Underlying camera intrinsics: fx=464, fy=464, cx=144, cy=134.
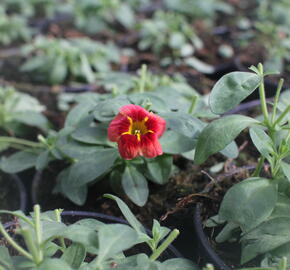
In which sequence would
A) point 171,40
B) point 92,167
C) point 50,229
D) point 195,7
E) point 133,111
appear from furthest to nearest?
point 195,7 < point 171,40 < point 92,167 < point 133,111 < point 50,229

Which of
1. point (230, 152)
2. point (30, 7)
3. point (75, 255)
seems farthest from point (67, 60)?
point (75, 255)

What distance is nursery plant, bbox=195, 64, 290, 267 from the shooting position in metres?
0.95

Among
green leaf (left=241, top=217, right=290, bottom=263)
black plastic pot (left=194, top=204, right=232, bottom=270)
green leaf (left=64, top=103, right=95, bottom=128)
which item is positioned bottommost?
black plastic pot (left=194, top=204, right=232, bottom=270)

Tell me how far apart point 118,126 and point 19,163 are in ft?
1.42

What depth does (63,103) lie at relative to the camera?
1.95 m

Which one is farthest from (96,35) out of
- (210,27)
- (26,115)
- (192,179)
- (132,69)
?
(192,179)

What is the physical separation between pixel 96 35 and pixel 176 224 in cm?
173

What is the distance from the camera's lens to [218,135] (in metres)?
1.01

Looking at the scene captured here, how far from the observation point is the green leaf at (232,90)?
989mm

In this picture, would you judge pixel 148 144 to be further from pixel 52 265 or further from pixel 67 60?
pixel 67 60

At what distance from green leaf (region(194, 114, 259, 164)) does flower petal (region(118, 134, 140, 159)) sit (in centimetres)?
16

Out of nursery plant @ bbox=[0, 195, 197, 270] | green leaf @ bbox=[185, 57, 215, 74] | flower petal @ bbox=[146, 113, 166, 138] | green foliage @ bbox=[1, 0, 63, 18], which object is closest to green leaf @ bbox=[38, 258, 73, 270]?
nursery plant @ bbox=[0, 195, 197, 270]

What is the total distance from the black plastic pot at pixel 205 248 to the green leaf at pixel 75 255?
0.95ft

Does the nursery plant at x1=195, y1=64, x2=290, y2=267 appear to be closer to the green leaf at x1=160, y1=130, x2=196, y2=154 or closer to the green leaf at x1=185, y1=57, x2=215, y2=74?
the green leaf at x1=160, y1=130, x2=196, y2=154
